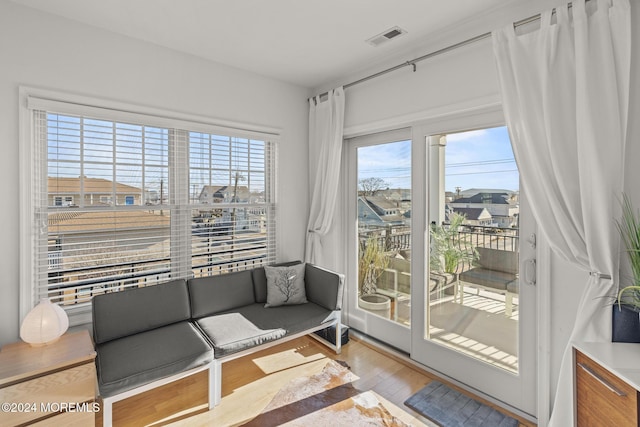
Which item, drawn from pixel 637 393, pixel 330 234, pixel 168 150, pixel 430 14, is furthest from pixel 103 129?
pixel 637 393

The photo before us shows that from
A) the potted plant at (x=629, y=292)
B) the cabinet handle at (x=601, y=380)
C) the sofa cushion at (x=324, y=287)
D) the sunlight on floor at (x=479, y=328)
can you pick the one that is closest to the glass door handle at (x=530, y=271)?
the sunlight on floor at (x=479, y=328)

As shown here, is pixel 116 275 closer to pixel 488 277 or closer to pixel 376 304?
pixel 376 304

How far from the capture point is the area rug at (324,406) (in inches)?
81.3

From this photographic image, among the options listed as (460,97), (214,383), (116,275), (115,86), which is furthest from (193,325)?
(460,97)

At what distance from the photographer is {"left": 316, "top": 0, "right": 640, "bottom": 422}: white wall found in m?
1.70

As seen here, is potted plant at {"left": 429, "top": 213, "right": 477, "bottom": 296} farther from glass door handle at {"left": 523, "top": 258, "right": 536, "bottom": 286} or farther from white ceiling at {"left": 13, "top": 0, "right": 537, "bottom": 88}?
white ceiling at {"left": 13, "top": 0, "right": 537, "bottom": 88}

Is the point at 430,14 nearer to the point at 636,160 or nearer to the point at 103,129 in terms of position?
the point at 636,160

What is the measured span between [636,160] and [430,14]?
1.53 meters

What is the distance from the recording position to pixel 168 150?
110 inches

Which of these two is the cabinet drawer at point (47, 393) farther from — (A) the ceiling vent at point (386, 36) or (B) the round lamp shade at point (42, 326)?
(A) the ceiling vent at point (386, 36)

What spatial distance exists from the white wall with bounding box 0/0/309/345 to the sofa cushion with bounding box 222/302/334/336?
0.73m

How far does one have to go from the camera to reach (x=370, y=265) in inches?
130

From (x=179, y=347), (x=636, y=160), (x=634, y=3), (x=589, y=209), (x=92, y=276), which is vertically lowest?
(x=179, y=347)

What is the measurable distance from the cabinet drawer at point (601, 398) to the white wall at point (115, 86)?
2.62 metres
